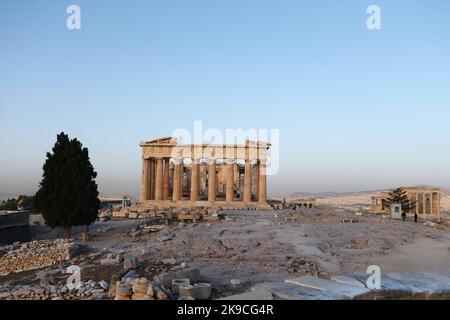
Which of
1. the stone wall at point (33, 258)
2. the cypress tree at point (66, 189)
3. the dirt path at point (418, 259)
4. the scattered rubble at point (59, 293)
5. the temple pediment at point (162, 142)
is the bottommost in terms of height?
the stone wall at point (33, 258)

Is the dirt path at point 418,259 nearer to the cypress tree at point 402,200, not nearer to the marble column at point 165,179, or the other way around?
the cypress tree at point 402,200

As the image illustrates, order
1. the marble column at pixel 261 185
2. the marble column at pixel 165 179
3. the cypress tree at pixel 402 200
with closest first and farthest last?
the cypress tree at pixel 402 200, the marble column at pixel 261 185, the marble column at pixel 165 179

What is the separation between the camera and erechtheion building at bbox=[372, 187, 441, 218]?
45344 mm

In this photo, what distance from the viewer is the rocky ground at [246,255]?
11.5 meters

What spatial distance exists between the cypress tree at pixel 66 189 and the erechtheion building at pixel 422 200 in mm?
33798

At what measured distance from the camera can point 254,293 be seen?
19.4 ft

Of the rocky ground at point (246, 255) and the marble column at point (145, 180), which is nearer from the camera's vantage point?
the rocky ground at point (246, 255)

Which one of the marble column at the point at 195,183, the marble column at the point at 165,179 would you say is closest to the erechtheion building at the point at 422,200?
the marble column at the point at 195,183

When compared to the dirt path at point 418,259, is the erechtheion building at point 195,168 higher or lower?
higher

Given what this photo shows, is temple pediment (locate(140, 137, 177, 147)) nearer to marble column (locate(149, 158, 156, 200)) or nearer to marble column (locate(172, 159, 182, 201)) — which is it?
marble column (locate(149, 158, 156, 200))

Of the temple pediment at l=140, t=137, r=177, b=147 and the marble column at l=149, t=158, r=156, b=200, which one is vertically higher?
the temple pediment at l=140, t=137, r=177, b=147

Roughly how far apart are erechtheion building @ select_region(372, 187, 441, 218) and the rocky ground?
22772 millimetres

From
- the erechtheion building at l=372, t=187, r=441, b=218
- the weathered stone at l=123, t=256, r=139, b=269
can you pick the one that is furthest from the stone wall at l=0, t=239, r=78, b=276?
the erechtheion building at l=372, t=187, r=441, b=218
